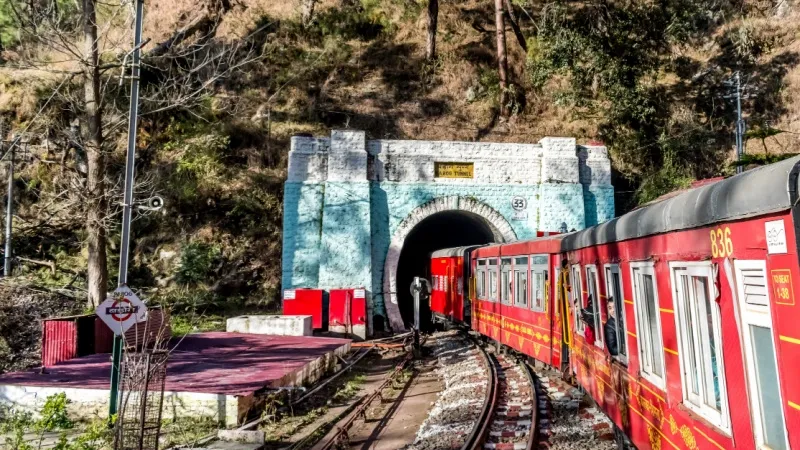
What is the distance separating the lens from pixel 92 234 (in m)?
13.7

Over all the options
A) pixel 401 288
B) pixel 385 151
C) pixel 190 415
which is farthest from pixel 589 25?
pixel 190 415

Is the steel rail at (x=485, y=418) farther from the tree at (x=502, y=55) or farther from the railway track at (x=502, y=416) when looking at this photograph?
the tree at (x=502, y=55)

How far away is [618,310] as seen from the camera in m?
6.00

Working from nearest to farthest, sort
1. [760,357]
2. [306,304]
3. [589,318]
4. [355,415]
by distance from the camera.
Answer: [760,357] → [589,318] → [355,415] → [306,304]

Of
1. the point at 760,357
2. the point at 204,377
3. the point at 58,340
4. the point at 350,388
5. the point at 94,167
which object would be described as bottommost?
the point at 350,388

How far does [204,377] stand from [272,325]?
6640mm

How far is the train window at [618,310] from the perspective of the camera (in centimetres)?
584

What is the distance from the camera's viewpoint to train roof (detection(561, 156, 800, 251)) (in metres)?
2.79

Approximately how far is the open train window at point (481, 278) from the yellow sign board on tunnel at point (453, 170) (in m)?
6.59

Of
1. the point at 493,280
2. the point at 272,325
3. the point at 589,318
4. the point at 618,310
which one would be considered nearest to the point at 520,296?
the point at 493,280

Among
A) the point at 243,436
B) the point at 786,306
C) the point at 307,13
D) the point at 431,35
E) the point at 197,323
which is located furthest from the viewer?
the point at 307,13

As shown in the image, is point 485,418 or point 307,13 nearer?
point 485,418

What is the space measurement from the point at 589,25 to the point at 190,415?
76.4 ft

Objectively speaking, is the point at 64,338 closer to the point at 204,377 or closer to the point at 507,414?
the point at 204,377
